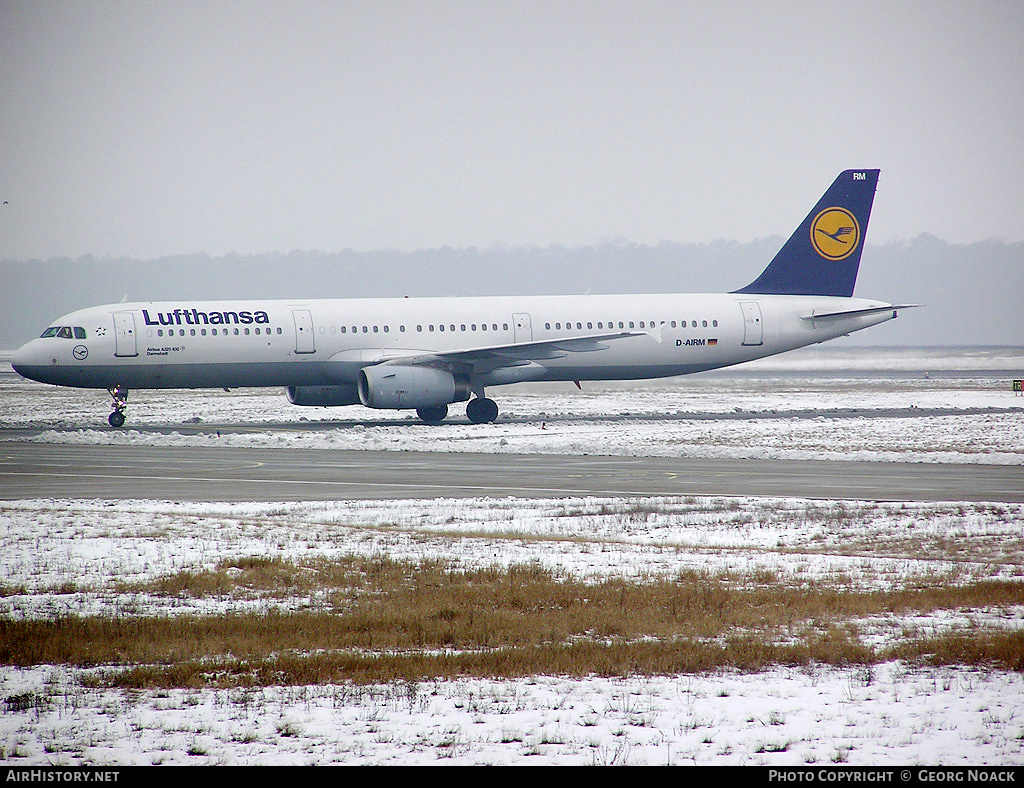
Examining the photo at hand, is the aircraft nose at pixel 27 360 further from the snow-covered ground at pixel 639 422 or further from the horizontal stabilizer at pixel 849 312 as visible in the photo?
the horizontal stabilizer at pixel 849 312

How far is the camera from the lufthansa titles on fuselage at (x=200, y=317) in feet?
133

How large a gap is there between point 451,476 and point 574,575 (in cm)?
1181

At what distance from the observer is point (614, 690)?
948 centimetres

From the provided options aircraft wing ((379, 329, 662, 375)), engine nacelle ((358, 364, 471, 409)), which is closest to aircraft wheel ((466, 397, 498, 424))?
aircraft wing ((379, 329, 662, 375))

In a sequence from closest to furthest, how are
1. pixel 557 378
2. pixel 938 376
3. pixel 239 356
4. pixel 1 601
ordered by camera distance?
1. pixel 1 601
2. pixel 239 356
3. pixel 557 378
4. pixel 938 376

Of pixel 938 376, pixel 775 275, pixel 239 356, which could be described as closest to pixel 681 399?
pixel 775 275

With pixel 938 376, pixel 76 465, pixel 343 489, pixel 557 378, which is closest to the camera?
pixel 343 489

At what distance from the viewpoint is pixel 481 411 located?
4269 cm

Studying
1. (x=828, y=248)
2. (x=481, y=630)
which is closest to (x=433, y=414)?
(x=828, y=248)

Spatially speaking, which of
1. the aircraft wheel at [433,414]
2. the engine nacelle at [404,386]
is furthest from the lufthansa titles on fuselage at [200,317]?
the aircraft wheel at [433,414]

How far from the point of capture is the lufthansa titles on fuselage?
40.6 meters

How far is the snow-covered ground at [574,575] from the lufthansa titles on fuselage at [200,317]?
5.40 m

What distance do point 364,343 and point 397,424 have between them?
3156mm

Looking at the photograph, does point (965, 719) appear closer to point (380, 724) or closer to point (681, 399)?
point (380, 724)
